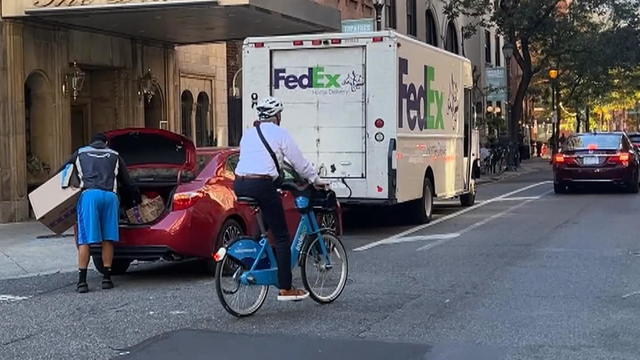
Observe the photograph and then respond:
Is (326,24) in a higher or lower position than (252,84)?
higher

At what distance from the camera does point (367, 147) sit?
13.1 metres

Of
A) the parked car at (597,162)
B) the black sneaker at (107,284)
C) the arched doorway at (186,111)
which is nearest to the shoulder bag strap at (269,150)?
the black sneaker at (107,284)

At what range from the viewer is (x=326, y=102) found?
13344 mm

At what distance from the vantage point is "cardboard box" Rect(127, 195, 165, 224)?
372 inches

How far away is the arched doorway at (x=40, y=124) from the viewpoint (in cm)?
1698

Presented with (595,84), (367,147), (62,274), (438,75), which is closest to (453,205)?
(438,75)

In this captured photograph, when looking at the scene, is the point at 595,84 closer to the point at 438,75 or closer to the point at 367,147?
the point at 438,75

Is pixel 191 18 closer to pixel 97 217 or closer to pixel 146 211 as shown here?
pixel 146 211

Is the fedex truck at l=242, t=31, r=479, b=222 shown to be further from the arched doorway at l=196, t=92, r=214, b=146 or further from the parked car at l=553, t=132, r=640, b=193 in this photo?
the arched doorway at l=196, t=92, r=214, b=146

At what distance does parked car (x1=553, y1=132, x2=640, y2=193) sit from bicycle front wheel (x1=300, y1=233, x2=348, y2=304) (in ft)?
45.4

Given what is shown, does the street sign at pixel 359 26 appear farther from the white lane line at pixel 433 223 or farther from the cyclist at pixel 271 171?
the cyclist at pixel 271 171

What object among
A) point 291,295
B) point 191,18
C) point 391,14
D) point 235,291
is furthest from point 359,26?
point 235,291

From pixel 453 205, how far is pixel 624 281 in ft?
32.1

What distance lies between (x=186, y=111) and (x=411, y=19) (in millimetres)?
17933
